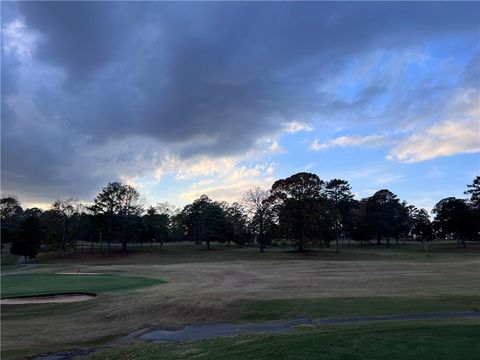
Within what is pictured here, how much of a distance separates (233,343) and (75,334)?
9528 millimetres

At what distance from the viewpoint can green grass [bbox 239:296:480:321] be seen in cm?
2062

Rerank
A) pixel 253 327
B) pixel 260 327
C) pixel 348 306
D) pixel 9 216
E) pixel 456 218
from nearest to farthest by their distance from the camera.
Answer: pixel 260 327 < pixel 253 327 < pixel 348 306 < pixel 456 218 < pixel 9 216

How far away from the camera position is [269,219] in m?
91.7

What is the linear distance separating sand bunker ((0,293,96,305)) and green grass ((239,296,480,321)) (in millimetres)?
11961

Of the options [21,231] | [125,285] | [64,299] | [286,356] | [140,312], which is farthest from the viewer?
[21,231]

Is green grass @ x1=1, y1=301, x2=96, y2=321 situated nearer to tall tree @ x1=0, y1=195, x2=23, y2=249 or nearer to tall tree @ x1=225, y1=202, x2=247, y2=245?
tall tree @ x1=225, y1=202, x2=247, y2=245

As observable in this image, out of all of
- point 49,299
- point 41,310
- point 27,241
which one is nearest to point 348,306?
point 41,310

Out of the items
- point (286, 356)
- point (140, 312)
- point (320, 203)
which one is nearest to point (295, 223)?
point (320, 203)

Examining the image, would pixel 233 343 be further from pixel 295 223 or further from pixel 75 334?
pixel 295 223

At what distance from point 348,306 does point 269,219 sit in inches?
2727

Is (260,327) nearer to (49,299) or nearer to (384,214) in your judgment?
(49,299)

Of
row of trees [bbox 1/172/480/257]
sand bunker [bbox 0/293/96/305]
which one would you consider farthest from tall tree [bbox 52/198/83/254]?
sand bunker [bbox 0/293/96/305]

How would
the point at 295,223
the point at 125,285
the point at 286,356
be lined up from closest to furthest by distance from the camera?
the point at 286,356 → the point at 125,285 → the point at 295,223

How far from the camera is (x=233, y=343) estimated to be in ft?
44.7
